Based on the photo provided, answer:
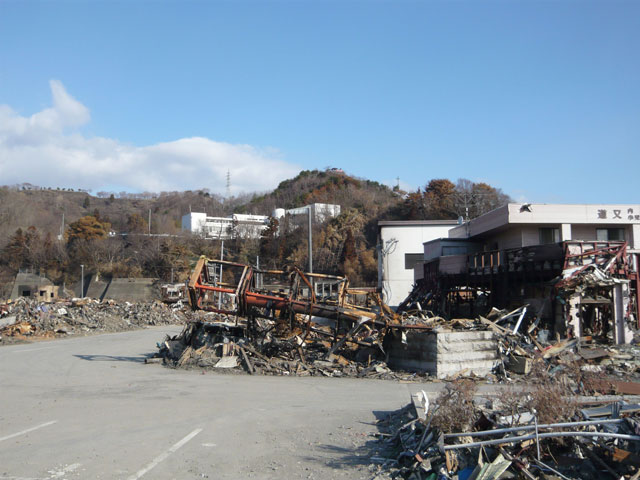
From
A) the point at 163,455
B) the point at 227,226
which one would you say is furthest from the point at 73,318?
the point at 227,226

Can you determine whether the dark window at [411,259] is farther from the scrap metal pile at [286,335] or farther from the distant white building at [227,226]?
the distant white building at [227,226]

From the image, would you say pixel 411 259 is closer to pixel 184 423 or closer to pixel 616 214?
pixel 616 214

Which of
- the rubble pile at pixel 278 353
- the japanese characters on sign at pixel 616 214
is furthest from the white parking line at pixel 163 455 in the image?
the japanese characters on sign at pixel 616 214

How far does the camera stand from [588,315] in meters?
21.5

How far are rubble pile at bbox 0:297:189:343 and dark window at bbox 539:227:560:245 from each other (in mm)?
30122

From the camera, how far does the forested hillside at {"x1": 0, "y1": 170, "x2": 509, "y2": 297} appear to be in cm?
6581

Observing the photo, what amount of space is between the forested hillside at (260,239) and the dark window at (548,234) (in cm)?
2772

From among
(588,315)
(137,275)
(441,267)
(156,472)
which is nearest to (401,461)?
(156,472)

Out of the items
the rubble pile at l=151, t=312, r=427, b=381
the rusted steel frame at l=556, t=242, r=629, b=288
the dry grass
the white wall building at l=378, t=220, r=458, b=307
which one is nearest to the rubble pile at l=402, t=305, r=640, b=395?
the rubble pile at l=151, t=312, r=427, b=381

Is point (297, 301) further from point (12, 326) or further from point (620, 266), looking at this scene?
point (12, 326)

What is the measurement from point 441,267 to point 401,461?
24542mm

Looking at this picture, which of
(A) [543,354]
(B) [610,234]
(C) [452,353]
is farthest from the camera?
(B) [610,234]

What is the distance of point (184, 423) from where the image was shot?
9.50m

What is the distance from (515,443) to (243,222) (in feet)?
272
